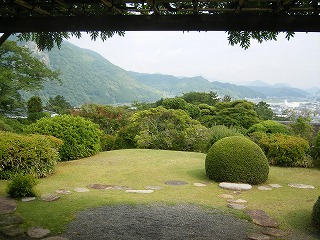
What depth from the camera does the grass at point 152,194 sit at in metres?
4.81

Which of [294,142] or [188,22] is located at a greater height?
[188,22]

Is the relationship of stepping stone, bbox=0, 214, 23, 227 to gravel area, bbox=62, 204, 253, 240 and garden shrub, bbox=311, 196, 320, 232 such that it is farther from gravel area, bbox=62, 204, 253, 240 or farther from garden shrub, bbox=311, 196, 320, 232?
garden shrub, bbox=311, 196, 320, 232

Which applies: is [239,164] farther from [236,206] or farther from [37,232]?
[37,232]

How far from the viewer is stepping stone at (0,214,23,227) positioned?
4.16m

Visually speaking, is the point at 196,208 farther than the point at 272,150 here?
No

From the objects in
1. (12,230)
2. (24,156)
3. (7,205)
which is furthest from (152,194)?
(24,156)

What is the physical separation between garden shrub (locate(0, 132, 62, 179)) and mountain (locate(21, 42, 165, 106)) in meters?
28.8

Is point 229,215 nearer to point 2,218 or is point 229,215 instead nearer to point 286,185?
point 286,185

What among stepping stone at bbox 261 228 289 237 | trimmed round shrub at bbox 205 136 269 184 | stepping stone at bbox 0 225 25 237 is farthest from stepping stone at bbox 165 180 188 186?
stepping stone at bbox 0 225 25 237

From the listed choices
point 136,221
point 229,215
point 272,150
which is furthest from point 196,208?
point 272,150

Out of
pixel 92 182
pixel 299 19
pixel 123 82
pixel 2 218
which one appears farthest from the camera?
pixel 123 82

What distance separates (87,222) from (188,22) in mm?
3044

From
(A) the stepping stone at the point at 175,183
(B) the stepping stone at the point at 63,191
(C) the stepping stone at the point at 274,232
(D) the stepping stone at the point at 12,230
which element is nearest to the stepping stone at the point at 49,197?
(B) the stepping stone at the point at 63,191

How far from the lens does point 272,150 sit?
9344 millimetres
